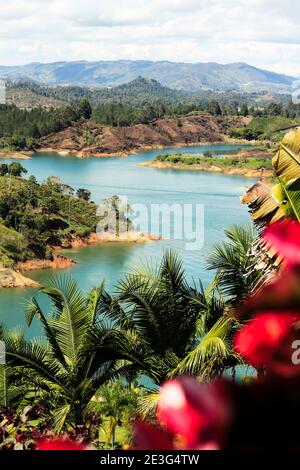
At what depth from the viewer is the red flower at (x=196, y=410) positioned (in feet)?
0.97

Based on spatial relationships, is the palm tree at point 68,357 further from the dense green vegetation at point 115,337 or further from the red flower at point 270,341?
the red flower at point 270,341

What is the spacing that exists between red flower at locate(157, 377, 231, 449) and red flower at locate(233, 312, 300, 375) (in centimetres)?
3

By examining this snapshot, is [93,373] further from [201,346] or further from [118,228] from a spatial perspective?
[118,228]

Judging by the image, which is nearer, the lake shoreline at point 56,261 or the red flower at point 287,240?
the red flower at point 287,240

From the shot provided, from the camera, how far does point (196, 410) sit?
299 mm

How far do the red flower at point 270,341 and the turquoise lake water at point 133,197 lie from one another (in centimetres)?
476

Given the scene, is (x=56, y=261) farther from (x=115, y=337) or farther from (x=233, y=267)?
(x=115, y=337)

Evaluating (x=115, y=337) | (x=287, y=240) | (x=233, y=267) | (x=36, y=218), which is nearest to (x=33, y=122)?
(x=36, y=218)

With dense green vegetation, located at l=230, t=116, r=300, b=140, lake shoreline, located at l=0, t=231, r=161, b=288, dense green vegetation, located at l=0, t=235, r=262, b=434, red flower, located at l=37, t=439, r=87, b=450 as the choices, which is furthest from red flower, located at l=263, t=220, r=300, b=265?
dense green vegetation, located at l=230, t=116, r=300, b=140

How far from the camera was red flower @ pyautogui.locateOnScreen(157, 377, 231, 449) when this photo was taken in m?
0.30

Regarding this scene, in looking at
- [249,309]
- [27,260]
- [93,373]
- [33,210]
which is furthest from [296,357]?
[33,210]

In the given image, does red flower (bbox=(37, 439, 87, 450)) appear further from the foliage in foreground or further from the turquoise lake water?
the turquoise lake water

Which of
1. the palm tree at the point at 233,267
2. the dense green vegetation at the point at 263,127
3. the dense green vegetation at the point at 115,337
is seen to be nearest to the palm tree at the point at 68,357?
the dense green vegetation at the point at 115,337
